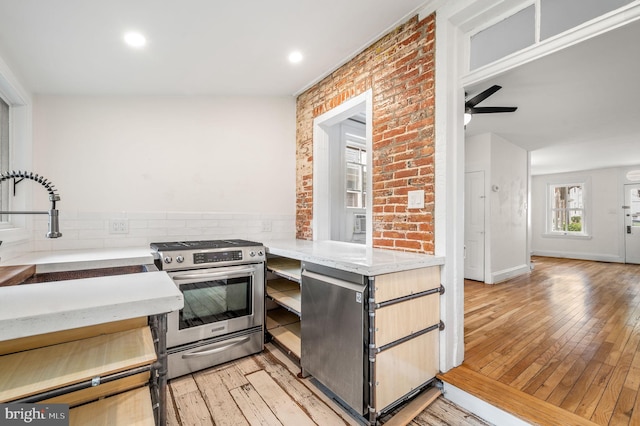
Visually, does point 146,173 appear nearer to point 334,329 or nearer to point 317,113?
point 317,113

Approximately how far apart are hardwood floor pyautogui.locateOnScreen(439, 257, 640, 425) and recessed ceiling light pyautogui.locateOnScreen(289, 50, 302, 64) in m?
2.71

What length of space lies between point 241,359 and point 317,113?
2.50 m

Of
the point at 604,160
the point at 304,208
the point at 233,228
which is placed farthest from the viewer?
the point at 604,160

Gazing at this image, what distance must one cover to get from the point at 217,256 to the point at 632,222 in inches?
374

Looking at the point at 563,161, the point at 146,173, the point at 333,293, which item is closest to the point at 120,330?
the point at 333,293

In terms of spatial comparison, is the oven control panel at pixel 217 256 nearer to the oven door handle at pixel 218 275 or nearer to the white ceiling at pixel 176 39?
the oven door handle at pixel 218 275

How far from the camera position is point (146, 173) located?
273cm

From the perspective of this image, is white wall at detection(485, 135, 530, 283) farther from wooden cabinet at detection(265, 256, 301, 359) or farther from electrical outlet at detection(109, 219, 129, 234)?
electrical outlet at detection(109, 219, 129, 234)

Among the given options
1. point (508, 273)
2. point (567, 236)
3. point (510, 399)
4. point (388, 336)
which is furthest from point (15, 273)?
point (567, 236)

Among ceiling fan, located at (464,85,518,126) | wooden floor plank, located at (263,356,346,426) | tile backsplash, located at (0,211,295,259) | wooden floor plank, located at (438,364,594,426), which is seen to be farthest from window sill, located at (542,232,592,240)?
wooden floor plank, located at (263,356,346,426)

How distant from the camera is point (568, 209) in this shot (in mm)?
7941

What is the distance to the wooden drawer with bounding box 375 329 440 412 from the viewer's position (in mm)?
1597

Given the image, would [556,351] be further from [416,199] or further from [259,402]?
[259,402]

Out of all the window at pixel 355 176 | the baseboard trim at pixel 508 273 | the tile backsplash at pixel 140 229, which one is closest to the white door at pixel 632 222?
the baseboard trim at pixel 508 273
